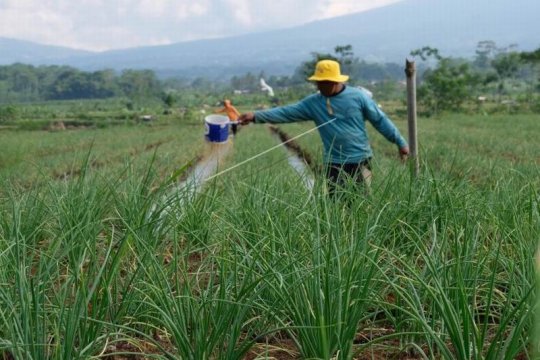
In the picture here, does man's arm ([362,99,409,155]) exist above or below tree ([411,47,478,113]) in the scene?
above

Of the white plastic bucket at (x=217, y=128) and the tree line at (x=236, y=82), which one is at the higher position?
the white plastic bucket at (x=217, y=128)

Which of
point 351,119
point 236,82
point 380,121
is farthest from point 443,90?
point 236,82

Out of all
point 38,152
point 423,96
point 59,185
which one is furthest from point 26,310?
point 423,96

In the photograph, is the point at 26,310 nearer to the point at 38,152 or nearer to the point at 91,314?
the point at 91,314

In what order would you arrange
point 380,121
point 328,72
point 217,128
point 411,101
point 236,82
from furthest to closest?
point 236,82, point 380,121, point 328,72, point 217,128, point 411,101

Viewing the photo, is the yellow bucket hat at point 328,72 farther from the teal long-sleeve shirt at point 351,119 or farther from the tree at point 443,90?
the tree at point 443,90

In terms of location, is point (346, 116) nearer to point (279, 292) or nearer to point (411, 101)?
point (411, 101)

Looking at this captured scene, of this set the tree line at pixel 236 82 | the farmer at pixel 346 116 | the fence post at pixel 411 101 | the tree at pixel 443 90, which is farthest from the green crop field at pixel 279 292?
the tree line at pixel 236 82

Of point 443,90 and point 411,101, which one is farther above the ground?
point 411,101

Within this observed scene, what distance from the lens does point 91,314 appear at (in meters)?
1.82

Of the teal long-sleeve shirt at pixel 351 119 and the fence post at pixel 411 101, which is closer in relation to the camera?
the fence post at pixel 411 101

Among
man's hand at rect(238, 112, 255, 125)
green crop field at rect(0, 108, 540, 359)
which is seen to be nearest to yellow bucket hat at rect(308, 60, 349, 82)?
man's hand at rect(238, 112, 255, 125)

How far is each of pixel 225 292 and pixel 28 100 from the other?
104 metres

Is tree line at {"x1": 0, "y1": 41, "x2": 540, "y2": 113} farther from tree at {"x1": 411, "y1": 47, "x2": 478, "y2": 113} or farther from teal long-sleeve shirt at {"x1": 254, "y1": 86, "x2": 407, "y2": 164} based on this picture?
teal long-sleeve shirt at {"x1": 254, "y1": 86, "x2": 407, "y2": 164}
